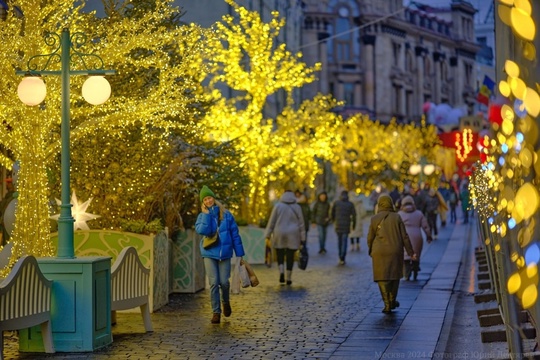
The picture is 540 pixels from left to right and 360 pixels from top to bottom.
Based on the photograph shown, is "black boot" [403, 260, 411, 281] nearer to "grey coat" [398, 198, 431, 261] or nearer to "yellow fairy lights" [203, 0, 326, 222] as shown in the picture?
"grey coat" [398, 198, 431, 261]

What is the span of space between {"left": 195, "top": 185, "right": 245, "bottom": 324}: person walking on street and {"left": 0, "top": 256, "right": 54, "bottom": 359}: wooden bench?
10.9 feet

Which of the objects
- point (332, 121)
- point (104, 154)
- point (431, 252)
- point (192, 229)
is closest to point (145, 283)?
point (104, 154)

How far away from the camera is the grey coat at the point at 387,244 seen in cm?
1667

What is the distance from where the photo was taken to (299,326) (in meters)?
14.7

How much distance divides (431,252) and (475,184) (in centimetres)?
1234

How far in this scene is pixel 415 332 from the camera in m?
14.2

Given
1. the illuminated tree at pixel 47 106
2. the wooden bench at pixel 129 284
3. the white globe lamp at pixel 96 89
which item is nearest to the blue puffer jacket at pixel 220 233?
the wooden bench at pixel 129 284

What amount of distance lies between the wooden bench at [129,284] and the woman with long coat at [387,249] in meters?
3.39

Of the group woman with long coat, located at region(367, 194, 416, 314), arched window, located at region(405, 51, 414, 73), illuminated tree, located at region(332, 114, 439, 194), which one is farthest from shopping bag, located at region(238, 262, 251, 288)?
arched window, located at region(405, 51, 414, 73)

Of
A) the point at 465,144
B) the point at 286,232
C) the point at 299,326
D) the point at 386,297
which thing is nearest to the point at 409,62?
the point at 465,144

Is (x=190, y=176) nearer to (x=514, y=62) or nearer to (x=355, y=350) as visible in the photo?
(x=355, y=350)

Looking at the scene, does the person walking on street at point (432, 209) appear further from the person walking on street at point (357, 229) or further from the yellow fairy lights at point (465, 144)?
the yellow fairy lights at point (465, 144)

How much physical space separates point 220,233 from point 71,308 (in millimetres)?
3324

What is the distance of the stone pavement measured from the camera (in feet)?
40.8
